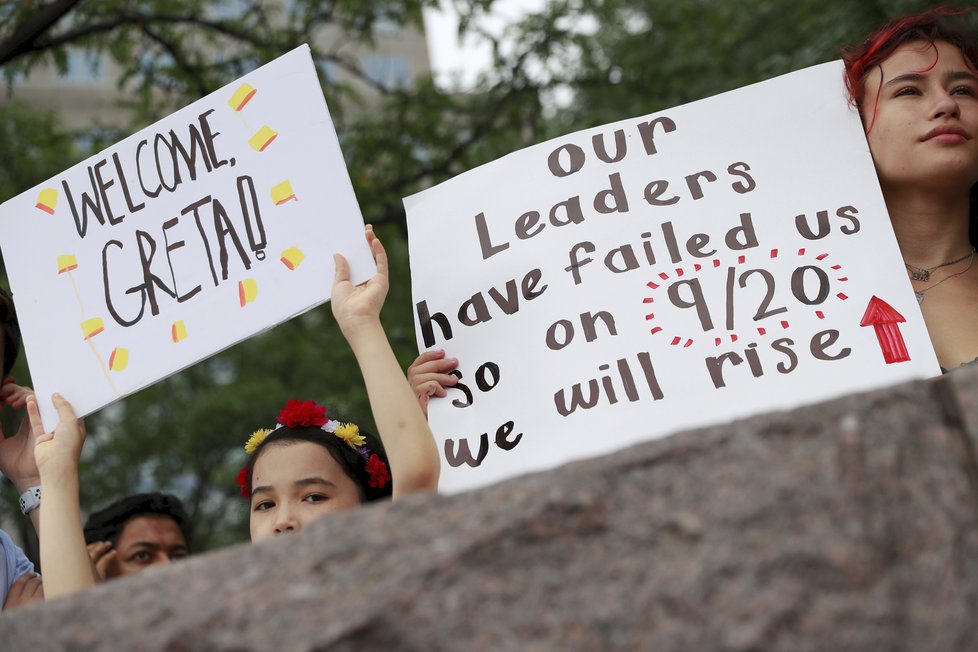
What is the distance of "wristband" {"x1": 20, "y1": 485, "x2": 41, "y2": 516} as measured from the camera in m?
2.74

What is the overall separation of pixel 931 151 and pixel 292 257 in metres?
1.42

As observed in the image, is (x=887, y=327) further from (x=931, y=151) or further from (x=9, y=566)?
(x=9, y=566)

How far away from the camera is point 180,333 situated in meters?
2.55

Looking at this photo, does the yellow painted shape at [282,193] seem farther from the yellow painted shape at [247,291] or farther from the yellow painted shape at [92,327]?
the yellow painted shape at [92,327]

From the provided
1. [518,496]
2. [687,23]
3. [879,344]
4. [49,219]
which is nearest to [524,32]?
[687,23]

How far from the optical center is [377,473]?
2.95 metres

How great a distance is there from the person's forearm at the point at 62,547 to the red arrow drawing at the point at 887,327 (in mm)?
1669

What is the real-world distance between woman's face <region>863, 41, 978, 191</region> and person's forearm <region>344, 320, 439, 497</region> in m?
→ 1.18

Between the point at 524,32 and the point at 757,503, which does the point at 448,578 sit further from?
the point at 524,32

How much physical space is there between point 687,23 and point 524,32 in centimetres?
119

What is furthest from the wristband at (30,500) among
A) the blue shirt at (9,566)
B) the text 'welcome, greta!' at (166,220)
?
the text 'welcome, greta!' at (166,220)

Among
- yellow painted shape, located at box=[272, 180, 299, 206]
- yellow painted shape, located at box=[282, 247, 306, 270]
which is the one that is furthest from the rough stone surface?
yellow painted shape, located at box=[272, 180, 299, 206]

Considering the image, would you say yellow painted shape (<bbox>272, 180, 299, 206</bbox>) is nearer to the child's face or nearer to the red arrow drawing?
the child's face

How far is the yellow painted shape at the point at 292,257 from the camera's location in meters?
2.48
